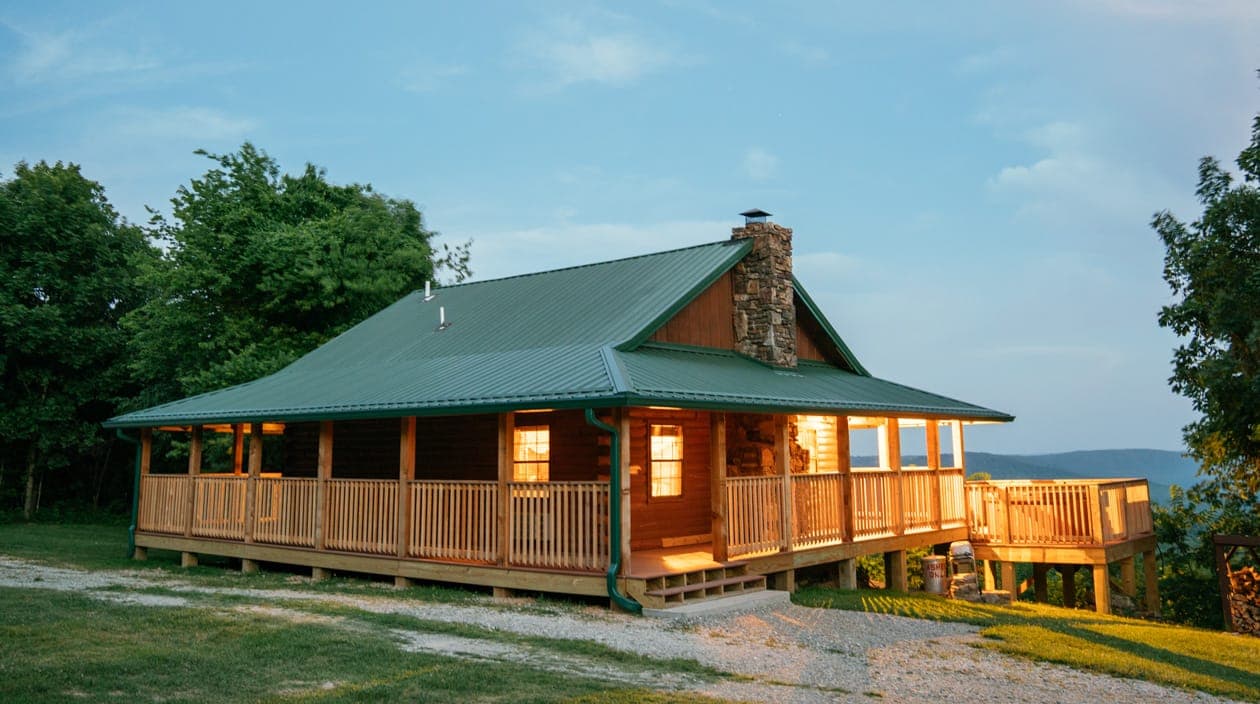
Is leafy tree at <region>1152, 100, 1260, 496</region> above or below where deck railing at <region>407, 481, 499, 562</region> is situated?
above

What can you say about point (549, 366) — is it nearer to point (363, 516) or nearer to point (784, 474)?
point (784, 474)

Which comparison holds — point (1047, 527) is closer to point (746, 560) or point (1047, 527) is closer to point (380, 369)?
point (746, 560)

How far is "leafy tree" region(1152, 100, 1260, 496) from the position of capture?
16328 mm

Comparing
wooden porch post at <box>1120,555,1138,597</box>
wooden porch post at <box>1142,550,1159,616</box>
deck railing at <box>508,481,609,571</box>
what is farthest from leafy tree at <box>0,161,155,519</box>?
wooden porch post at <box>1142,550,1159,616</box>

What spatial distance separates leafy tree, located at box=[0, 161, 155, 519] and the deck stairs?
22.3 m

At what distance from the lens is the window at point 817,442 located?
58.5ft

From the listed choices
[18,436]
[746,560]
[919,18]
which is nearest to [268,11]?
[18,436]

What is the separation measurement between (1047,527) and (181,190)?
83.6ft

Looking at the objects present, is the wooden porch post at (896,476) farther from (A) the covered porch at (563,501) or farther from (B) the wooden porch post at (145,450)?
(B) the wooden porch post at (145,450)

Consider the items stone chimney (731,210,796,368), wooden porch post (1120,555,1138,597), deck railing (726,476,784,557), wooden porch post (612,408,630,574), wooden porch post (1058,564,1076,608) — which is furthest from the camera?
wooden porch post (1058,564,1076,608)

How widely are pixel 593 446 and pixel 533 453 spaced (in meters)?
1.24

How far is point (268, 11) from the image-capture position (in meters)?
41.2

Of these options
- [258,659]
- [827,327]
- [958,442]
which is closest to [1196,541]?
[958,442]

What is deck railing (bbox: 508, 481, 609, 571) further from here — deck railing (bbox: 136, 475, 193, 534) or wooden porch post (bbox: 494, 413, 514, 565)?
deck railing (bbox: 136, 475, 193, 534)
